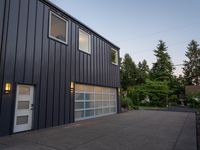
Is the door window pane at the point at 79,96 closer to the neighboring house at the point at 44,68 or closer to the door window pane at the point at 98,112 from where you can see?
the neighboring house at the point at 44,68

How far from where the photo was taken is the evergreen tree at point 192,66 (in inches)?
1505

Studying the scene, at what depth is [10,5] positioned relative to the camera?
19.0 feet

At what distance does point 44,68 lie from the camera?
6.89m

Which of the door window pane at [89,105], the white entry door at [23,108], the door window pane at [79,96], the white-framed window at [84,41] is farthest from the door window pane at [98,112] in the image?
the white entry door at [23,108]

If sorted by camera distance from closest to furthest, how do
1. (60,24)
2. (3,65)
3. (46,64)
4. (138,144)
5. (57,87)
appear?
(138,144) → (3,65) → (46,64) → (57,87) → (60,24)

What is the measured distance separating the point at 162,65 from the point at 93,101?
23.8 metres

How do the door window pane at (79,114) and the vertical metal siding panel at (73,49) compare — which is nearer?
the vertical metal siding panel at (73,49)

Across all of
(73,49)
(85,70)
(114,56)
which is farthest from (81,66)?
(114,56)

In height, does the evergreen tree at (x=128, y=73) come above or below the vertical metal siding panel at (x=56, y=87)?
above

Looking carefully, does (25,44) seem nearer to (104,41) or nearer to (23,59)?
(23,59)

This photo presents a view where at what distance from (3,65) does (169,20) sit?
1387 centimetres

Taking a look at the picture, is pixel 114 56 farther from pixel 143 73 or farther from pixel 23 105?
pixel 143 73

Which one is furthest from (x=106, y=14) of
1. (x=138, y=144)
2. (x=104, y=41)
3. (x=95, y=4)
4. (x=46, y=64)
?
(x=138, y=144)

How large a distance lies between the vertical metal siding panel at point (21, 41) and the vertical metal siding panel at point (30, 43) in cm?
16
